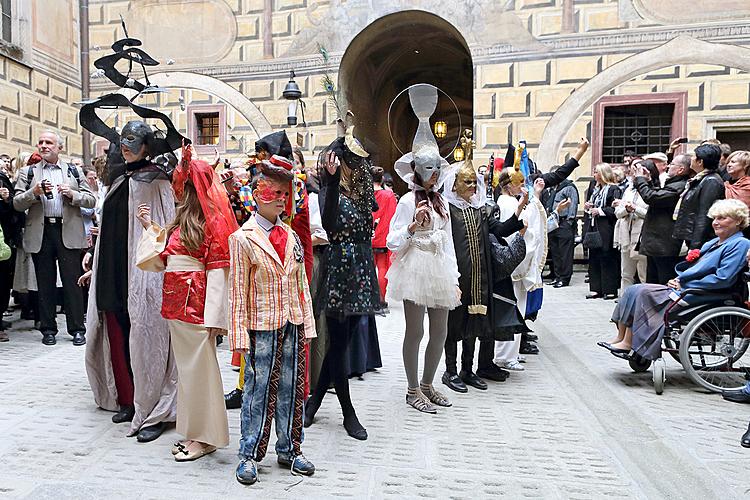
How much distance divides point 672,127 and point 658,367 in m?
9.44

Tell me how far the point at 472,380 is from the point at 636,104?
9894 mm

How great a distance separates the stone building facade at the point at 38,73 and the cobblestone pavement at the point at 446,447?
32.9 feet

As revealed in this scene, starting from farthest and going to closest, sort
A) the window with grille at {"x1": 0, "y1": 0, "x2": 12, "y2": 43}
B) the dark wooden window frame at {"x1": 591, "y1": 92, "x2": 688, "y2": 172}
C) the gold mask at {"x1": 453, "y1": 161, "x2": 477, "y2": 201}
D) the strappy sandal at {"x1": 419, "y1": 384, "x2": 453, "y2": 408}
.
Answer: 1. the window with grille at {"x1": 0, "y1": 0, "x2": 12, "y2": 43}
2. the dark wooden window frame at {"x1": 591, "y1": 92, "x2": 688, "y2": 172}
3. the gold mask at {"x1": 453, "y1": 161, "x2": 477, "y2": 201}
4. the strappy sandal at {"x1": 419, "y1": 384, "x2": 453, "y2": 408}

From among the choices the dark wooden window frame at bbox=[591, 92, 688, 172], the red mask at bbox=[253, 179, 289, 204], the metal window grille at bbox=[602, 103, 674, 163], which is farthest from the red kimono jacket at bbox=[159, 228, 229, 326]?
the metal window grille at bbox=[602, 103, 674, 163]

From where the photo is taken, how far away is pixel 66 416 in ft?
15.0

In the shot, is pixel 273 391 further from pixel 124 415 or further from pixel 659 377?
pixel 659 377

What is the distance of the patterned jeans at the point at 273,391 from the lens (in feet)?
11.3

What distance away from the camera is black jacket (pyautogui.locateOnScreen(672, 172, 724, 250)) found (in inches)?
255

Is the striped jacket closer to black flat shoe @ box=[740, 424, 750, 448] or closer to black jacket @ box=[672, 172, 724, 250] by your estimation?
black flat shoe @ box=[740, 424, 750, 448]

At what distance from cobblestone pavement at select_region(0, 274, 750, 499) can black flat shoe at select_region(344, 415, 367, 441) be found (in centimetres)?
6

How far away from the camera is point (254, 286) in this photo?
3.40m

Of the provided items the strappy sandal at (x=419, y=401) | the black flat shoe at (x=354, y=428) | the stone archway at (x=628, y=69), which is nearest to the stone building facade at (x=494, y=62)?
the stone archway at (x=628, y=69)

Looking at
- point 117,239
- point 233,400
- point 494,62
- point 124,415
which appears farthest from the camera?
point 494,62

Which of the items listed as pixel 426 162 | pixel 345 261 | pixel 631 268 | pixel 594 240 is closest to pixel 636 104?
pixel 594 240
